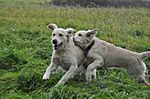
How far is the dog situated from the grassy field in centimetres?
29

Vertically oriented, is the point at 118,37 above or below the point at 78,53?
below

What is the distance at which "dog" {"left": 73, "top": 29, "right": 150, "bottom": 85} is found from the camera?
7723 mm

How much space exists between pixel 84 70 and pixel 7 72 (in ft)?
5.70

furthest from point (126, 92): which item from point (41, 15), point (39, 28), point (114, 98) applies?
point (41, 15)

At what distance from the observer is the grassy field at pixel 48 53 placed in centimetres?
739

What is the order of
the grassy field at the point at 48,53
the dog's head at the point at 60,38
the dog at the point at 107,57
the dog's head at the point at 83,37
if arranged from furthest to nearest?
the dog's head at the point at 83,37, the dog at the point at 107,57, the dog's head at the point at 60,38, the grassy field at the point at 48,53

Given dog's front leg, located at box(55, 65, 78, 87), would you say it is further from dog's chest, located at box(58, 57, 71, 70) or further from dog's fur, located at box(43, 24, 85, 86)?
dog's chest, located at box(58, 57, 71, 70)

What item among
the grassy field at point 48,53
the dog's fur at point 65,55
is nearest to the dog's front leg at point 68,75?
the dog's fur at point 65,55

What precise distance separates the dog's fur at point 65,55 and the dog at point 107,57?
0.53ft

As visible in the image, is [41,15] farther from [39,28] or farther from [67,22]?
[39,28]

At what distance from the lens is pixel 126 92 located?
754cm

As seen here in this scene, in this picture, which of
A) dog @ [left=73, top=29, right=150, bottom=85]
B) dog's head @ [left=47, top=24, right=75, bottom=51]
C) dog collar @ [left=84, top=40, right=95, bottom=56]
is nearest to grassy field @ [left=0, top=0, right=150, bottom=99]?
dog @ [left=73, top=29, right=150, bottom=85]

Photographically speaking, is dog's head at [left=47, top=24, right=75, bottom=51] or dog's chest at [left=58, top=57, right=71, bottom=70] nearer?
dog's head at [left=47, top=24, right=75, bottom=51]

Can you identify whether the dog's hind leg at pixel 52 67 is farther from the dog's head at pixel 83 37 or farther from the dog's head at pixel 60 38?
the dog's head at pixel 83 37
